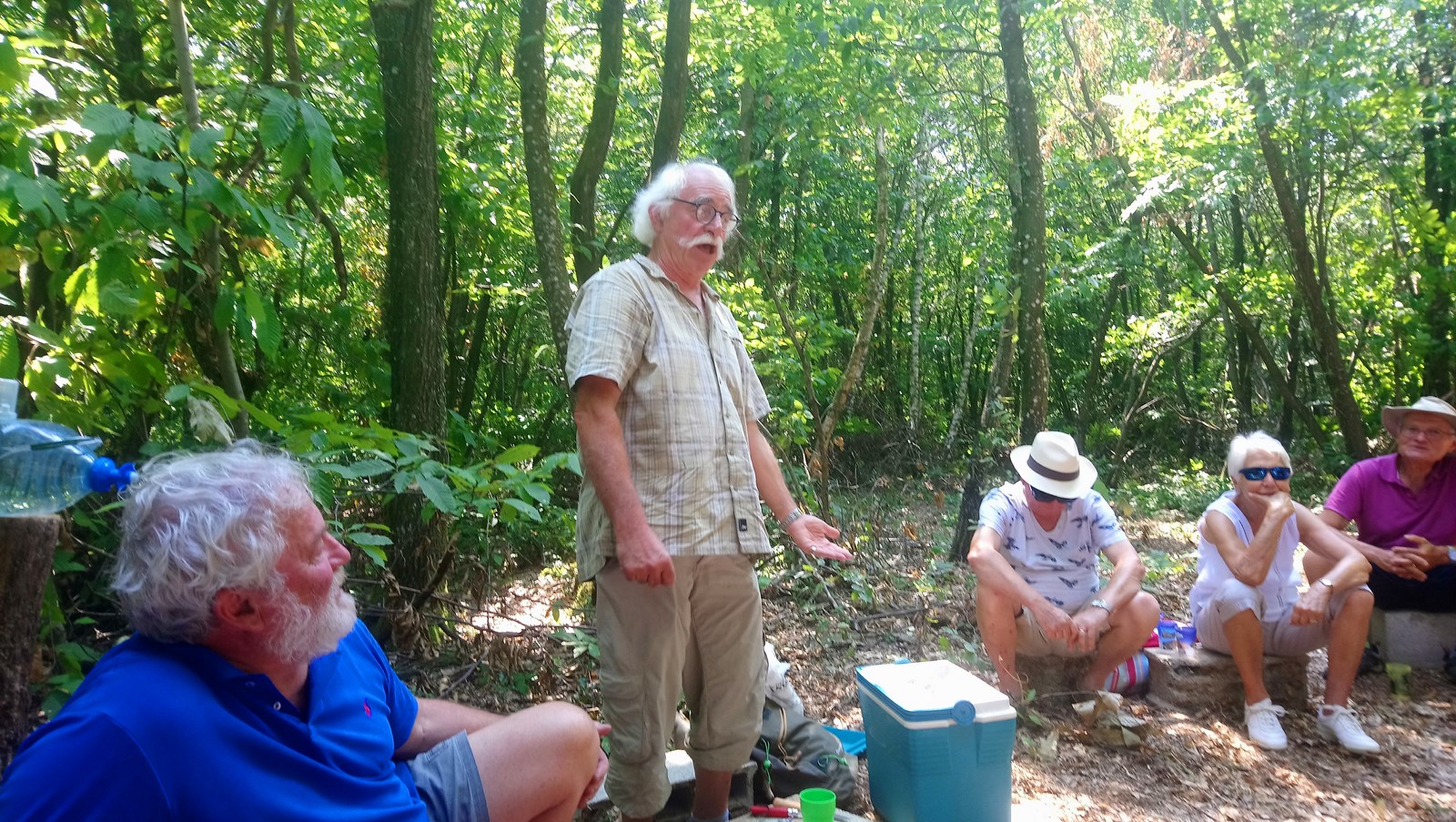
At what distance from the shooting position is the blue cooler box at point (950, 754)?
2.56m

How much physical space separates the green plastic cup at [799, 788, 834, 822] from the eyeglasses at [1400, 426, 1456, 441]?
338 cm

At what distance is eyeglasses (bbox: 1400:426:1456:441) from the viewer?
4043 millimetres

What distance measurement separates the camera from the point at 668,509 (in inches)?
90.7

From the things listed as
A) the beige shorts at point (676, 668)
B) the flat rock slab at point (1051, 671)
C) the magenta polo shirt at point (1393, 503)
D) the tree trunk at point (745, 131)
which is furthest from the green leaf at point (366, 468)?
the tree trunk at point (745, 131)

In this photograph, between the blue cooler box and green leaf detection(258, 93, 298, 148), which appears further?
the blue cooler box

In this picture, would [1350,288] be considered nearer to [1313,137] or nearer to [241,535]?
[1313,137]

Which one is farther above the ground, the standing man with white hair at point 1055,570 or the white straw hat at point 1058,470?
the white straw hat at point 1058,470

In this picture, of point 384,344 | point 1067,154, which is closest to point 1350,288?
point 1067,154

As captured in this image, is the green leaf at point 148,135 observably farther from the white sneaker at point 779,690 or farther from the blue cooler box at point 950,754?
the blue cooler box at point 950,754

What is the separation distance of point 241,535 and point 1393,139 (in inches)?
400

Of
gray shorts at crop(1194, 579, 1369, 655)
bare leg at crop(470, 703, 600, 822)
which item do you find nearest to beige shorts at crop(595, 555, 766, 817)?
bare leg at crop(470, 703, 600, 822)

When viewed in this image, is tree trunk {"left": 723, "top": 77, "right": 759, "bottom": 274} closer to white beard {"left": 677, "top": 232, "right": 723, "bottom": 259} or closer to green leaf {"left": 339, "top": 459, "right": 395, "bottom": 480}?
white beard {"left": 677, "top": 232, "right": 723, "bottom": 259}

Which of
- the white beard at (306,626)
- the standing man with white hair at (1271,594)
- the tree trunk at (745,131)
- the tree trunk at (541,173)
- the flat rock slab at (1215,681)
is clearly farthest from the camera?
the tree trunk at (745,131)

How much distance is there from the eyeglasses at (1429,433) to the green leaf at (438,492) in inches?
163
